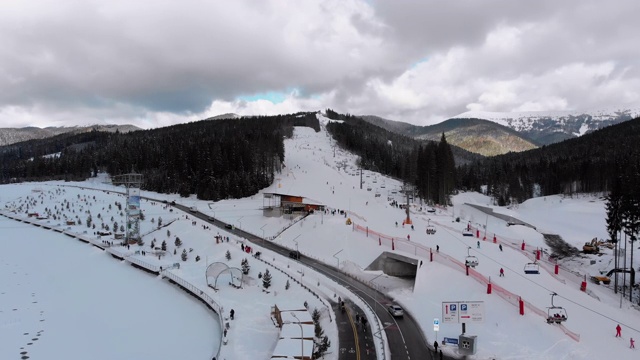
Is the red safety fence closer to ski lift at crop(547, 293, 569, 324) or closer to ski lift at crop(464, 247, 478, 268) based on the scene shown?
ski lift at crop(547, 293, 569, 324)

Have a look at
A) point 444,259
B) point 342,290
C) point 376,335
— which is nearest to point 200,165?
point 342,290

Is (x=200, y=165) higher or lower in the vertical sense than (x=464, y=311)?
higher

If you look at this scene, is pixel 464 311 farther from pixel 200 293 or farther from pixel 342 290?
pixel 200 293

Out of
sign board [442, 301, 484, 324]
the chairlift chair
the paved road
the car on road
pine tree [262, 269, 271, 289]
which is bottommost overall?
the paved road

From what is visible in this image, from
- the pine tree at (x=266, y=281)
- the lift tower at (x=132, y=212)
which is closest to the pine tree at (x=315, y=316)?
the pine tree at (x=266, y=281)

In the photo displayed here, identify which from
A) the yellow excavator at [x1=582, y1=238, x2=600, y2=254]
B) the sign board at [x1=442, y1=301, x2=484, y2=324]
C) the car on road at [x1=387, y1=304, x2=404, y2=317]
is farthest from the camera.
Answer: the yellow excavator at [x1=582, y1=238, x2=600, y2=254]

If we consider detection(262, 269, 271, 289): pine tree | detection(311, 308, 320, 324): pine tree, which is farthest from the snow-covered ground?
detection(311, 308, 320, 324): pine tree

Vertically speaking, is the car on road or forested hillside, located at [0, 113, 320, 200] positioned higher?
forested hillside, located at [0, 113, 320, 200]

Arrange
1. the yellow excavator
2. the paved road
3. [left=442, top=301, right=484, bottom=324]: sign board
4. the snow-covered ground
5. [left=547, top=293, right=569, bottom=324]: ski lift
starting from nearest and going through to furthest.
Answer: the paved road
[left=442, top=301, right=484, bottom=324]: sign board
the snow-covered ground
[left=547, top=293, right=569, bottom=324]: ski lift
the yellow excavator

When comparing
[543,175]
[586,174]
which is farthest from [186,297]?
[543,175]
